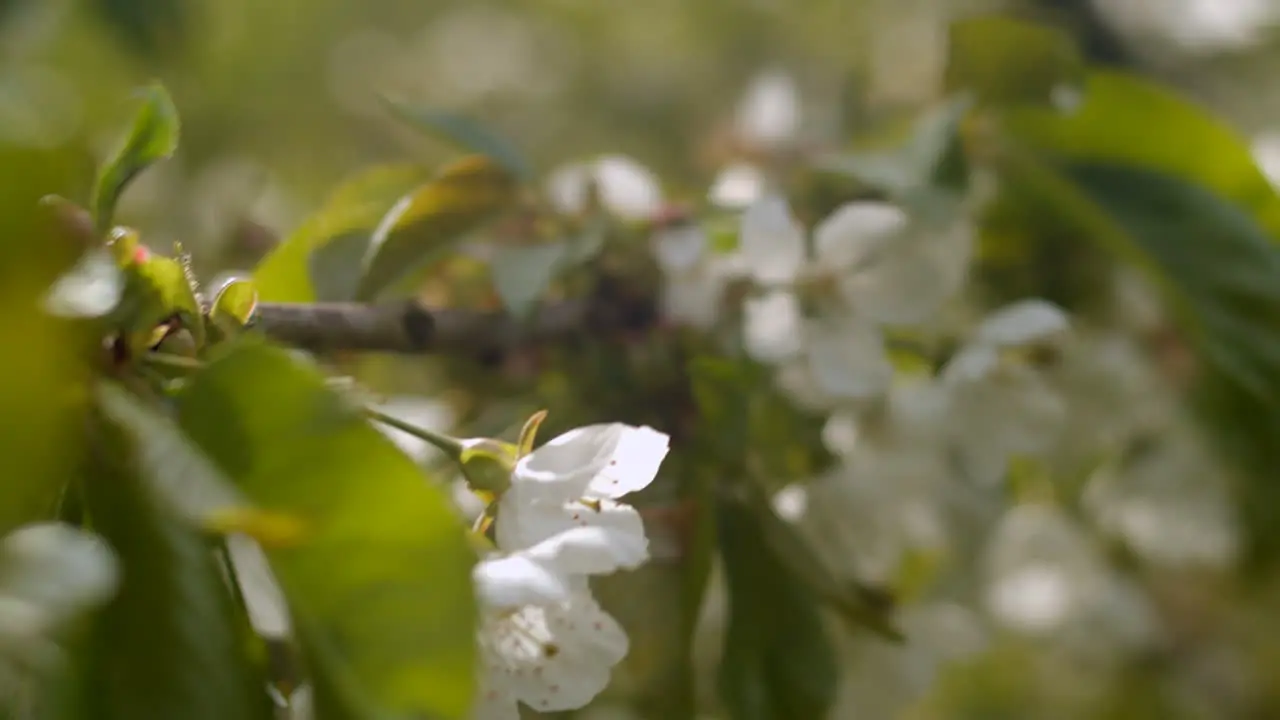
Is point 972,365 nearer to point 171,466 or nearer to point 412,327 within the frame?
point 412,327

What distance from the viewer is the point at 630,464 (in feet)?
1.33

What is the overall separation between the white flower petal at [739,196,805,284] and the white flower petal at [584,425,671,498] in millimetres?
212

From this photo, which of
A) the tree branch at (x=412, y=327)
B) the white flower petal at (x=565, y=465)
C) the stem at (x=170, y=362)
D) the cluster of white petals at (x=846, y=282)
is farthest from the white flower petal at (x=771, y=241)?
the stem at (x=170, y=362)

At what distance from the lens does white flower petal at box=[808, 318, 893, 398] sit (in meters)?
0.60

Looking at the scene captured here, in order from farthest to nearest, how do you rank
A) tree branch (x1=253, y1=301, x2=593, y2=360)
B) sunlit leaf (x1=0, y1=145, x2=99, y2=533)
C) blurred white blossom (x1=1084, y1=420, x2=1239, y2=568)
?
blurred white blossom (x1=1084, y1=420, x2=1239, y2=568)
tree branch (x1=253, y1=301, x2=593, y2=360)
sunlit leaf (x1=0, y1=145, x2=99, y2=533)

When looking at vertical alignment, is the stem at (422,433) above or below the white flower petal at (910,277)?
above

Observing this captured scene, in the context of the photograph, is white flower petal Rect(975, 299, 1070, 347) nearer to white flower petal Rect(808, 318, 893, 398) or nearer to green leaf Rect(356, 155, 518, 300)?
white flower petal Rect(808, 318, 893, 398)

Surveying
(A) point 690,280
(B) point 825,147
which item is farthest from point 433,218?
(B) point 825,147

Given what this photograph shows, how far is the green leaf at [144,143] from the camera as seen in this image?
16.1 inches

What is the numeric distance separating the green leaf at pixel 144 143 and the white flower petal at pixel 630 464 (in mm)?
197

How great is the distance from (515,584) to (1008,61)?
0.49 metres

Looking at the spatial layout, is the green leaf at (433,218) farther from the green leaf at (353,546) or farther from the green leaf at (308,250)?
the green leaf at (353,546)

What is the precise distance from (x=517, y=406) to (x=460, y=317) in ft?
0.20

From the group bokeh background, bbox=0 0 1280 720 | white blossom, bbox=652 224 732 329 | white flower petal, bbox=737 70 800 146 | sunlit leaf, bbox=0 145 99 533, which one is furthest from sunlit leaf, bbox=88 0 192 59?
sunlit leaf, bbox=0 145 99 533
